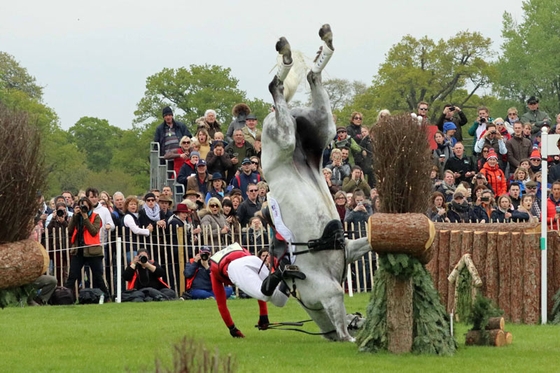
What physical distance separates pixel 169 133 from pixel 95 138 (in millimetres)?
76852

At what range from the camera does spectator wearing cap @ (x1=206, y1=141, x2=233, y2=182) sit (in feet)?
86.2

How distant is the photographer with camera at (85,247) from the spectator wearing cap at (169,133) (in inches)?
240

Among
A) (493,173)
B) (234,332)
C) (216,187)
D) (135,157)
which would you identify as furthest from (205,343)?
(135,157)

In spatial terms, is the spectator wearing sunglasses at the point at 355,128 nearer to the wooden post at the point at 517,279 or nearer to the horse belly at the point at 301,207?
the wooden post at the point at 517,279

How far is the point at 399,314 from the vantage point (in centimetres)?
1350

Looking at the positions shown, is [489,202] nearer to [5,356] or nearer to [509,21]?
[5,356]

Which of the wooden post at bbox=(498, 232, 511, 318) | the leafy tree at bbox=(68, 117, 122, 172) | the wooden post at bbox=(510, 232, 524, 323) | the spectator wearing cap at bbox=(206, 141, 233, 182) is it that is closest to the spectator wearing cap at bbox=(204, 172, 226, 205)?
the spectator wearing cap at bbox=(206, 141, 233, 182)

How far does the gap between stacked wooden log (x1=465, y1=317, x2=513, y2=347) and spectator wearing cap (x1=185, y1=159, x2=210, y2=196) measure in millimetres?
11797

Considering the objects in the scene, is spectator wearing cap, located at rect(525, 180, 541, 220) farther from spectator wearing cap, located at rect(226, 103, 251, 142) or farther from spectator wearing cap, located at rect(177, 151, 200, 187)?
spectator wearing cap, located at rect(177, 151, 200, 187)

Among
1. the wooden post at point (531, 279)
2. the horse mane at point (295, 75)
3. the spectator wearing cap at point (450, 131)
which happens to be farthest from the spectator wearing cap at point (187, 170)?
the horse mane at point (295, 75)

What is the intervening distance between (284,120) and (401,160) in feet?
5.98

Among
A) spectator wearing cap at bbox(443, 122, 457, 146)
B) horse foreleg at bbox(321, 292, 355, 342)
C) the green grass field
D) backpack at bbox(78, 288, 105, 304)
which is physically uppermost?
spectator wearing cap at bbox(443, 122, 457, 146)

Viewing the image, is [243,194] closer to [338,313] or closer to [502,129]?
[502,129]

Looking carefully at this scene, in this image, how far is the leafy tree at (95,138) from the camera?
10212 cm
